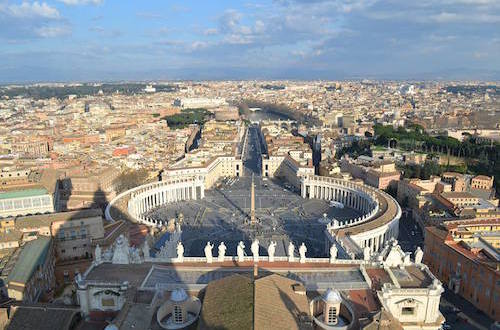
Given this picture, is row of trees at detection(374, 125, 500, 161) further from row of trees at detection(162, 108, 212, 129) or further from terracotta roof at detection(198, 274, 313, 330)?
terracotta roof at detection(198, 274, 313, 330)

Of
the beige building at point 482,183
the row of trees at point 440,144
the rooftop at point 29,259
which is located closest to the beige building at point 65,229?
the rooftop at point 29,259

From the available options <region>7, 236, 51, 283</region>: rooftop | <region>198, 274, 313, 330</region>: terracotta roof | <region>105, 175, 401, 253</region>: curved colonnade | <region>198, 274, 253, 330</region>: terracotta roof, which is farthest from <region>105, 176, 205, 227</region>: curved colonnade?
<region>198, 274, 313, 330</region>: terracotta roof

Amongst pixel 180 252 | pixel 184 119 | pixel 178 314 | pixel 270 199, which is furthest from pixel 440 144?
pixel 184 119

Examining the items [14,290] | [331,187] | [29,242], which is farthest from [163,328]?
[331,187]

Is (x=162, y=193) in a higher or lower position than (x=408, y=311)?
lower

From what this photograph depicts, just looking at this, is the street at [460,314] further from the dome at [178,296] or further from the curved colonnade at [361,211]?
the dome at [178,296]

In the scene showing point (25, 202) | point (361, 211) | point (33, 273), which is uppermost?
point (25, 202)

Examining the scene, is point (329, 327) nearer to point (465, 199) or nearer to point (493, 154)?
point (465, 199)

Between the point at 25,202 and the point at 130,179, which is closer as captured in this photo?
the point at 25,202

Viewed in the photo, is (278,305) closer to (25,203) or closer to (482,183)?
(25,203)

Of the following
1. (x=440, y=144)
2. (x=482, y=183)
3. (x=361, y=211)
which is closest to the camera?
(x=361, y=211)
